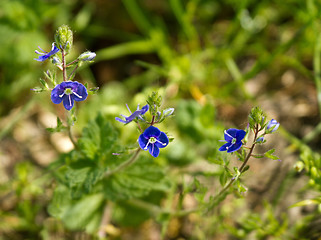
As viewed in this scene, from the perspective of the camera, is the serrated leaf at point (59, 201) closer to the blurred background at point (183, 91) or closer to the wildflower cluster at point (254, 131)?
the blurred background at point (183, 91)

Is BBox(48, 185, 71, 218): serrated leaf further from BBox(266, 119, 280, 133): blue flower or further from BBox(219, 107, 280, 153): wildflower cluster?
BBox(266, 119, 280, 133): blue flower

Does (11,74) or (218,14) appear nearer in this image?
(11,74)

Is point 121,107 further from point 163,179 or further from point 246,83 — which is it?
point 246,83

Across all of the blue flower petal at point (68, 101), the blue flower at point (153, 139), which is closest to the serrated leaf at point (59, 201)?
the blue flower petal at point (68, 101)

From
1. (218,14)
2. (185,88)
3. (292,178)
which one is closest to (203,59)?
(185,88)

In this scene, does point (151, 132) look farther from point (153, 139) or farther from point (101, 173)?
point (101, 173)

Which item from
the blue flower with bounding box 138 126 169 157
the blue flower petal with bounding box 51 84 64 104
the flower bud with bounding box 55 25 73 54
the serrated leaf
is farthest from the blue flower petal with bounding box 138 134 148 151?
the serrated leaf
